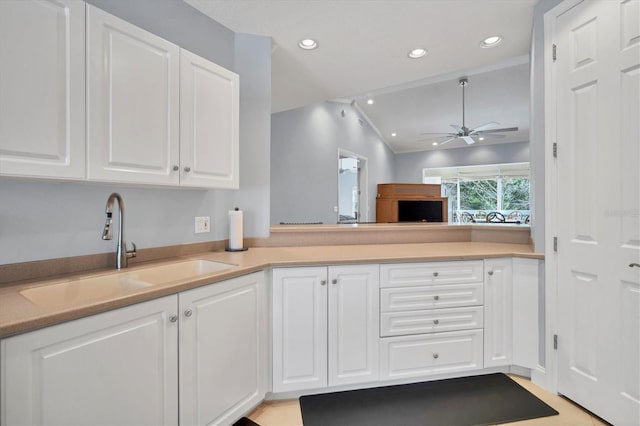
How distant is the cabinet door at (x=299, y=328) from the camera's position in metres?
1.79

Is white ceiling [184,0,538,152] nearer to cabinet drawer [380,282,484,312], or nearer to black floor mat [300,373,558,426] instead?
cabinet drawer [380,282,484,312]

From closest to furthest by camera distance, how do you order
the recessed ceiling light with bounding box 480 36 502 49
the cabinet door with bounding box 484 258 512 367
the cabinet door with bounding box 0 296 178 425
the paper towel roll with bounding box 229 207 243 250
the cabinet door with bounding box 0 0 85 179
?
the cabinet door with bounding box 0 296 178 425
the cabinet door with bounding box 0 0 85 179
the cabinet door with bounding box 484 258 512 367
the paper towel roll with bounding box 229 207 243 250
the recessed ceiling light with bounding box 480 36 502 49

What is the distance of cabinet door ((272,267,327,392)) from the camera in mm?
1791

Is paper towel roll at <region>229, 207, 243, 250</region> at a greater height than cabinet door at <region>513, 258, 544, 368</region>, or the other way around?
paper towel roll at <region>229, 207, 243, 250</region>

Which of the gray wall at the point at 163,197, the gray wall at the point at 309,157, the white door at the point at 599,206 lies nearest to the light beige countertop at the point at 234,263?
the gray wall at the point at 163,197

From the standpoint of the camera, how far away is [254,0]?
195 centimetres

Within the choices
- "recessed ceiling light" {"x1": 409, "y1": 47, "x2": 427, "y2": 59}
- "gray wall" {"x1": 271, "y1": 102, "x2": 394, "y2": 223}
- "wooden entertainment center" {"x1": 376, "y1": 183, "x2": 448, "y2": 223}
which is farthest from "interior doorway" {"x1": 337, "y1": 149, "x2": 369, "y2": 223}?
"recessed ceiling light" {"x1": 409, "y1": 47, "x2": 427, "y2": 59}

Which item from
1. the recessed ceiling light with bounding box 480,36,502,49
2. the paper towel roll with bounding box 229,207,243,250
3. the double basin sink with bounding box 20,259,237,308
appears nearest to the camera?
the double basin sink with bounding box 20,259,237,308

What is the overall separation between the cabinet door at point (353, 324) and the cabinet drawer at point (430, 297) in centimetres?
9

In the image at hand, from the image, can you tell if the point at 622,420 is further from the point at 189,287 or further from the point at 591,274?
the point at 189,287

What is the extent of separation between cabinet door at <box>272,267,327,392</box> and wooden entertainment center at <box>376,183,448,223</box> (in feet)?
20.6

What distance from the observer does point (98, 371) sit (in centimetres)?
103

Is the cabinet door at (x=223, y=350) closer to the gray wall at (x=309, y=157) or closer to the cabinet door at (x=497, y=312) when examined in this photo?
the cabinet door at (x=497, y=312)

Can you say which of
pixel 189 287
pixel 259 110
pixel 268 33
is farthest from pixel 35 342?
pixel 268 33
